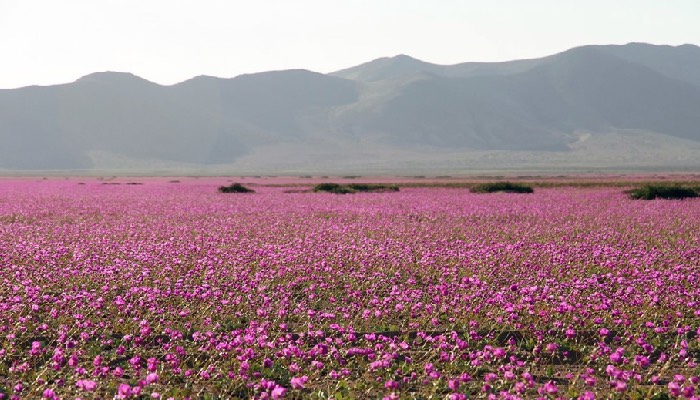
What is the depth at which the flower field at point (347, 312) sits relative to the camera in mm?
7242

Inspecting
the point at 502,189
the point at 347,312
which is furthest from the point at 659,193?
the point at 347,312

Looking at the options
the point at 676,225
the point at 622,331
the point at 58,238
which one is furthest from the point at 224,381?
the point at 676,225

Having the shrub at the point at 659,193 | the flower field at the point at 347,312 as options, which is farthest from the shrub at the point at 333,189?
the flower field at the point at 347,312

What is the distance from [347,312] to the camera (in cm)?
964

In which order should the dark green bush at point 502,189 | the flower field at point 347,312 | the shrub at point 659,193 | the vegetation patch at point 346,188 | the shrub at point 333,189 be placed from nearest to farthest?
the flower field at point 347,312, the shrub at point 659,193, the dark green bush at point 502,189, the shrub at point 333,189, the vegetation patch at point 346,188

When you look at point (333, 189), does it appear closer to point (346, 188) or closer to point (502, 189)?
point (346, 188)

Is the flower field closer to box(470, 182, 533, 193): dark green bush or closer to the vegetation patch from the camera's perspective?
box(470, 182, 533, 193): dark green bush

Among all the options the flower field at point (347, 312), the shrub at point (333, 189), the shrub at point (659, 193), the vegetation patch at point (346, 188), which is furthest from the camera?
the vegetation patch at point (346, 188)

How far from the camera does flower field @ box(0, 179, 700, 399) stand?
23.8 feet

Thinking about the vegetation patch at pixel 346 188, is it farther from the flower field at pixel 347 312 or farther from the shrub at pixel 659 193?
the flower field at pixel 347 312

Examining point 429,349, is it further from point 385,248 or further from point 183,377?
point 385,248

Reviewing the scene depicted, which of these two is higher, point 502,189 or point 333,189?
point 333,189

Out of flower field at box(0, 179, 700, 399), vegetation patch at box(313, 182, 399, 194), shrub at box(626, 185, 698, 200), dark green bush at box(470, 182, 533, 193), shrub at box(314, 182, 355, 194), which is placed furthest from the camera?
vegetation patch at box(313, 182, 399, 194)

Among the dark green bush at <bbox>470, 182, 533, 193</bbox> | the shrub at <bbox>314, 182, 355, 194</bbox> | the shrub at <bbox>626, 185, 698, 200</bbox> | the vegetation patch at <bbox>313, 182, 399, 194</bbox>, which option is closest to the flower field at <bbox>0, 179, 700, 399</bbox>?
the shrub at <bbox>626, 185, 698, 200</bbox>
